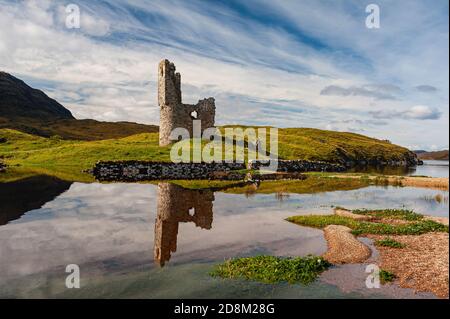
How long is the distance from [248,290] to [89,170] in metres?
48.0

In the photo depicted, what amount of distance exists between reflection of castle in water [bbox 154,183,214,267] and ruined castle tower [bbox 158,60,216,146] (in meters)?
34.7

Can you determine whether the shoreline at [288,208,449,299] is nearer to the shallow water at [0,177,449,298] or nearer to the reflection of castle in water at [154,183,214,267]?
the shallow water at [0,177,449,298]

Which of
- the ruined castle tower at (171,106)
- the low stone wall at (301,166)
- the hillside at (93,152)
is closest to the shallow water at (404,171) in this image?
A: the hillside at (93,152)

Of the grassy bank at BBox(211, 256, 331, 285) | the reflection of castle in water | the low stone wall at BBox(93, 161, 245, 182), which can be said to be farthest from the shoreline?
the low stone wall at BBox(93, 161, 245, 182)

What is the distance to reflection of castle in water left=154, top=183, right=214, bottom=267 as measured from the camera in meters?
19.7

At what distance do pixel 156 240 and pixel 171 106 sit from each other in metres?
56.5

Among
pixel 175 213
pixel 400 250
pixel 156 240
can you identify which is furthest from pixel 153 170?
pixel 400 250

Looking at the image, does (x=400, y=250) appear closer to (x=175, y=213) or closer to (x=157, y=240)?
(x=157, y=240)

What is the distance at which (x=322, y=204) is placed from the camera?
1359 inches

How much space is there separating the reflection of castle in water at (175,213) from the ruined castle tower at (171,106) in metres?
34.7

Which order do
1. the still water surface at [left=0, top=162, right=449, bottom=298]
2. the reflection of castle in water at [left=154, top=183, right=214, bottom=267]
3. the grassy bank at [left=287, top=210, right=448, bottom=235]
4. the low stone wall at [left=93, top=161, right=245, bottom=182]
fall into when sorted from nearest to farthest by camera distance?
the still water surface at [left=0, top=162, right=449, bottom=298] → the reflection of castle in water at [left=154, top=183, right=214, bottom=267] → the grassy bank at [left=287, top=210, right=448, bottom=235] → the low stone wall at [left=93, top=161, right=245, bottom=182]

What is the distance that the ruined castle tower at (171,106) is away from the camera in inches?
2889

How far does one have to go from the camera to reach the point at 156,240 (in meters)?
20.7
